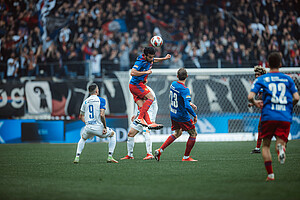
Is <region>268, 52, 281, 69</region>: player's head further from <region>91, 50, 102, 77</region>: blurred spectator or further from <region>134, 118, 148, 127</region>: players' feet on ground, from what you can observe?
<region>91, 50, 102, 77</region>: blurred spectator

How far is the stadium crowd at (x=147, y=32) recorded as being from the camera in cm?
1881

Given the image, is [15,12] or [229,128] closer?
[229,128]

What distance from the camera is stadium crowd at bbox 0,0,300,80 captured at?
18812 mm

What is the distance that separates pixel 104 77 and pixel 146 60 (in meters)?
6.38

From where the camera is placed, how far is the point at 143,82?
32.7 feet

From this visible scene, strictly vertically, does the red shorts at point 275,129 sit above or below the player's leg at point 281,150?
above

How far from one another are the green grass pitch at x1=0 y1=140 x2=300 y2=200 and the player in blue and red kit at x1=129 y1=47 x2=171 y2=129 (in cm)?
99

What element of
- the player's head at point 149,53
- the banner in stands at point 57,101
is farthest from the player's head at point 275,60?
the banner in stands at point 57,101

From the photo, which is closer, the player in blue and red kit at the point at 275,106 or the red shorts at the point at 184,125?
the player in blue and red kit at the point at 275,106

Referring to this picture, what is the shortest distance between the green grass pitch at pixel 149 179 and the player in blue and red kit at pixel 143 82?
3.26 ft

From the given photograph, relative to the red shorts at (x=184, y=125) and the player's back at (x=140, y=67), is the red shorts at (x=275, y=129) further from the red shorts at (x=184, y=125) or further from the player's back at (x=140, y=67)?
the player's back at (x=140, y=67)

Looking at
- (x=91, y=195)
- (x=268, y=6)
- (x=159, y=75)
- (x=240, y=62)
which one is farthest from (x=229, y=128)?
(x=91, y=195)

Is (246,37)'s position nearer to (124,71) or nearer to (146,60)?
(124,71)

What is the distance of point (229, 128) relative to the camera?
15984mm
